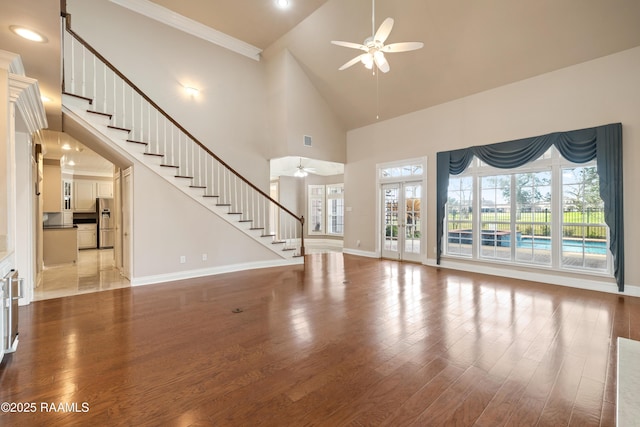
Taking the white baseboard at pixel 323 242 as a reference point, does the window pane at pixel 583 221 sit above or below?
above

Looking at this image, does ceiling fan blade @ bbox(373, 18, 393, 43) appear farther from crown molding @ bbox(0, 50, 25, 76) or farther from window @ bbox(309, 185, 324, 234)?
window @ bbox(309, 185, 324, 234)

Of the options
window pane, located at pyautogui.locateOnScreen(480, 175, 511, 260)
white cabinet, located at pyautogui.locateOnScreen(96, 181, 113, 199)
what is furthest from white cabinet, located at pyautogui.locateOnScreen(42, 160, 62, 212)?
window pane, located at pyautogui.locateOnScreen(480, 175, 511, 260)

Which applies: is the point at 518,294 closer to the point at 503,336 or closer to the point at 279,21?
the point at 503,336

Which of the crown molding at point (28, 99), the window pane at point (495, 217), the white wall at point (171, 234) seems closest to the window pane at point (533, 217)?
the window pane at point (495, 217)

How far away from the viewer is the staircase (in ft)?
15.2

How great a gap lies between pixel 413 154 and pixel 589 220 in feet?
11.8

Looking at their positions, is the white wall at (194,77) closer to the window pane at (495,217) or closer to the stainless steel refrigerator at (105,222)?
the window pane at (495,217)

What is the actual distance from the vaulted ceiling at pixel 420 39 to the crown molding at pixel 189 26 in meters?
0.17

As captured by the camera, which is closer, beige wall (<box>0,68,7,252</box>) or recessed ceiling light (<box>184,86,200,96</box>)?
beige wall (<box>0,68,7,252</box>)

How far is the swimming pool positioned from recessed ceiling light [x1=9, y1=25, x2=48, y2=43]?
7.36 m

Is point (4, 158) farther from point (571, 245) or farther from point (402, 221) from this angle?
point (571, 245)

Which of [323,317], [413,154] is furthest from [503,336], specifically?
[413,154]

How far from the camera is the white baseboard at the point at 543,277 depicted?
4.60m

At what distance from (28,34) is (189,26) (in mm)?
4968
